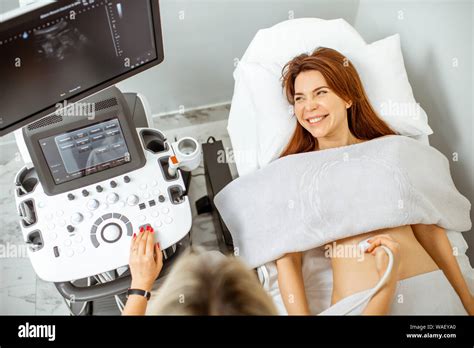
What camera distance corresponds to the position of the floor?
138 cm

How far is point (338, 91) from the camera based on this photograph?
3.58ft

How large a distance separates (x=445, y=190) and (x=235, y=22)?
0.79 meters

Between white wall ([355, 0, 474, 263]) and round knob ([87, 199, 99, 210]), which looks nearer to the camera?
round knob ([87, 199, 99, 210])

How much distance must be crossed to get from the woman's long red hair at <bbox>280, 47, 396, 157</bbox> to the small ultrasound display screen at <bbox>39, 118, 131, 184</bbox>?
44 centimetres

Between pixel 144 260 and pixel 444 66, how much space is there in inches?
36.3

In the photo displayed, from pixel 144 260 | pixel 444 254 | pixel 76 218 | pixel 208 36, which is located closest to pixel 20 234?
pixel 76 218

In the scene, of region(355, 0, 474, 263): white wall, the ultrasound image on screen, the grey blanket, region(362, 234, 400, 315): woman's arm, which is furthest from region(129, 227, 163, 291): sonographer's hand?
region(355, 0, 474, 263): white wall

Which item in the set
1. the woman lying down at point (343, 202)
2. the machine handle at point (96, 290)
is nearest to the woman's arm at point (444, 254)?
the woman lying down at point (343, 202)

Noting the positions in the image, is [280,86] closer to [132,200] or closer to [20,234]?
[132,200]

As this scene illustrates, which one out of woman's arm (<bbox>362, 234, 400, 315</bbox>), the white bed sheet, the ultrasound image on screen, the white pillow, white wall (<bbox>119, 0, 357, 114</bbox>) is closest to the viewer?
the ultrasound image on screen

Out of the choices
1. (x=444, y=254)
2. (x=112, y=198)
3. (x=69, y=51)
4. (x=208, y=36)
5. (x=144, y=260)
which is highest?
(x=69, y=51)

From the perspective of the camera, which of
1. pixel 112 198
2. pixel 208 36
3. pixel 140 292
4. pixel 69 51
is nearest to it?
pixel 69 51

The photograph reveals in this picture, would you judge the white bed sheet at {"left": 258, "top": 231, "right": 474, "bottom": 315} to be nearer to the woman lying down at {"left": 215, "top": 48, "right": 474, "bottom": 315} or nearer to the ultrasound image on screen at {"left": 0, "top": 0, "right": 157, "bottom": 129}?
the woman lying down at {"left": 215, "top": 48, "right": 474, "bottom": 315}
